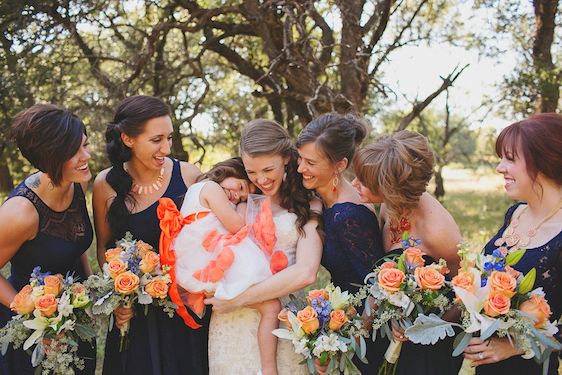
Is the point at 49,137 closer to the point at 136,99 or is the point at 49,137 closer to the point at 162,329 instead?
the point at 136,99

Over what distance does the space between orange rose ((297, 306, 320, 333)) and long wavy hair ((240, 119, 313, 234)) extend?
1.92ft

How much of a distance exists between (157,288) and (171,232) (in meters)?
0.37

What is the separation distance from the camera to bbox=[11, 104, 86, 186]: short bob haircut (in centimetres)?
296

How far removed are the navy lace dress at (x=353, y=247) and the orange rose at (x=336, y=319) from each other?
323mm

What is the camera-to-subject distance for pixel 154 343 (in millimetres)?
3250

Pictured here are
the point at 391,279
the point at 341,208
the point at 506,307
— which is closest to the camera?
the point at 506,307

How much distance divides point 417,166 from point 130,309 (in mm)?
1764

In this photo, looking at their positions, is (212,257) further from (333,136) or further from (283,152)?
(333,136)

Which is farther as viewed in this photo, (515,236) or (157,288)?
(157,288)

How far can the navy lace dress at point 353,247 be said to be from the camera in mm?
3000

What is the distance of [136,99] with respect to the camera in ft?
11.3

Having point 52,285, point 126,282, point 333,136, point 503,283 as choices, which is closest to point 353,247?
point 333,136

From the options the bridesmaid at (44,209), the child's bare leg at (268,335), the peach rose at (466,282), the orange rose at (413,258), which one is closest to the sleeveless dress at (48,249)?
the bridesmaid at (44,209)

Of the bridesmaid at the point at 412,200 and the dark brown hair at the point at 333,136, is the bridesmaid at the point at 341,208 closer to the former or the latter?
the dark brown hair at the point at 333,136
